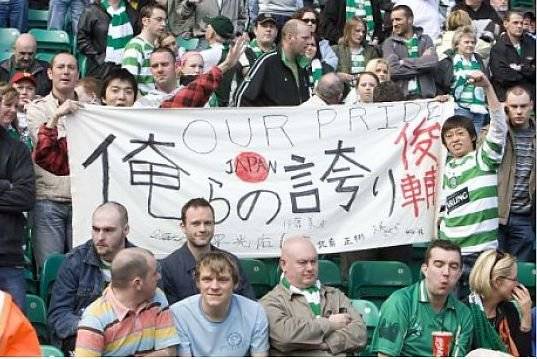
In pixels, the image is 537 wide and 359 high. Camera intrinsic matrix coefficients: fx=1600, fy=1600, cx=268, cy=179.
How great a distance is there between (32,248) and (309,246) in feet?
7.93

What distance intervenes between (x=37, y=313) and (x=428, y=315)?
2323 mm

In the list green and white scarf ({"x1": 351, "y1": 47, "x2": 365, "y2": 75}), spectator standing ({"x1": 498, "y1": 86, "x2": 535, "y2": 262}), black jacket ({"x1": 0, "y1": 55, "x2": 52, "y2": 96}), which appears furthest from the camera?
green and white scarf ({"x1": 351, "y1": 47, "x2": 365, "y2": 75})

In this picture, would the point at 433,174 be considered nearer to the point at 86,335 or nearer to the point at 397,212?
the point at 397,212

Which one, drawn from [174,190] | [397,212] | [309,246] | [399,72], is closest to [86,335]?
[309,246]

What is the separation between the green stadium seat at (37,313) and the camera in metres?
9.52

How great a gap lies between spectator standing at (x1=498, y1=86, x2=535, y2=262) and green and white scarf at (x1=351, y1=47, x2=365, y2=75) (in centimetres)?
391

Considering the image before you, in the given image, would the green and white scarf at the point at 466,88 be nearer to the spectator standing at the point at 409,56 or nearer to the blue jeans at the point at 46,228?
the spectator standing at the point at 409,56

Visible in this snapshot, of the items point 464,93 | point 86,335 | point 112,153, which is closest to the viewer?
point 86,335

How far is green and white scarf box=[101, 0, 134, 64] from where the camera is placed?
597 inches

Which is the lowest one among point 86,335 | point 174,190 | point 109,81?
point 86,335

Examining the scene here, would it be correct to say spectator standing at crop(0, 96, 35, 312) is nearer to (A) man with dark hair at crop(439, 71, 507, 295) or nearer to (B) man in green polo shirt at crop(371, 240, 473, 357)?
(B) man in green polo shirt at crop(371, 240, 473, 357)

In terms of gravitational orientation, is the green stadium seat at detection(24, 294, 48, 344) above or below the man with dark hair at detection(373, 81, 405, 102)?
below

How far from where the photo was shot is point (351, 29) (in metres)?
15.5

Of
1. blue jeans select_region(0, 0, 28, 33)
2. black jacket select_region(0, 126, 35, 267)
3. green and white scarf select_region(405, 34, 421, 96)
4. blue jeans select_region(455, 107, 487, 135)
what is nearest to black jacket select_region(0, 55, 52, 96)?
blue jeans select_region(0, 0, 28, 33)
